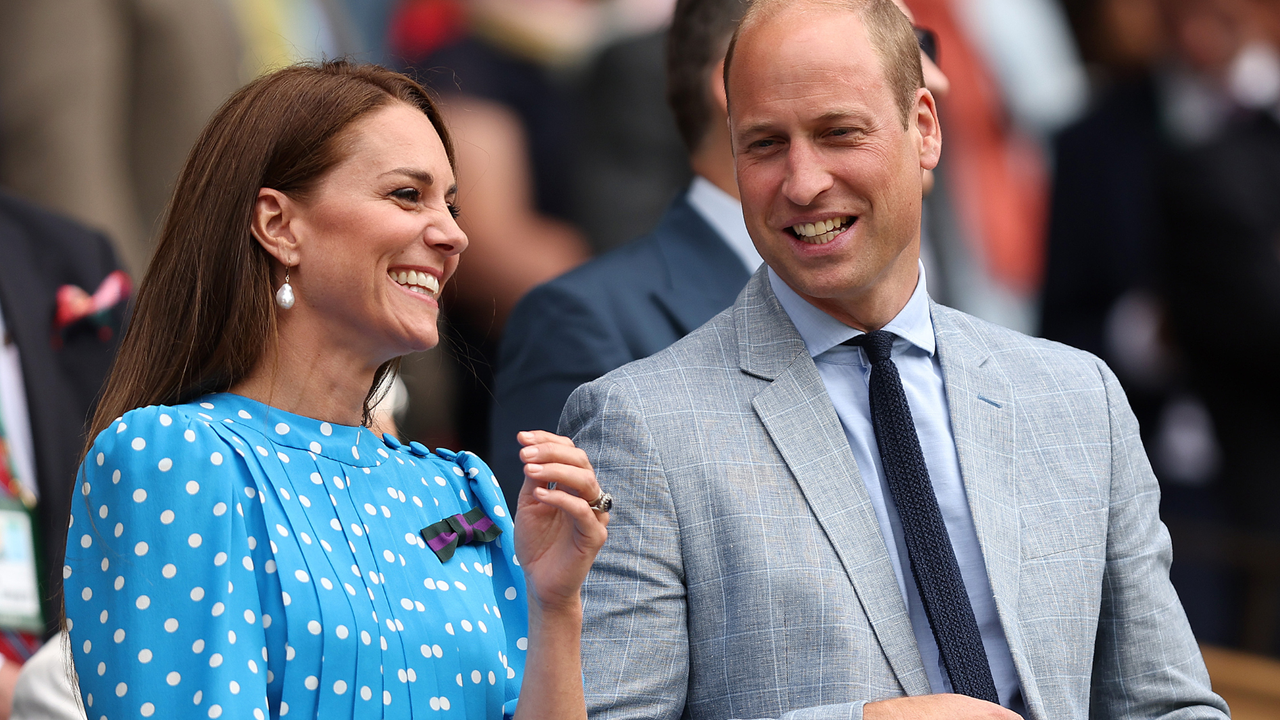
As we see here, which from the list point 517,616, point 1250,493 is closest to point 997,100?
point 1250,493

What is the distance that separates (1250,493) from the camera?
217 inches

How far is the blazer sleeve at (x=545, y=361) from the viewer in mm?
3070

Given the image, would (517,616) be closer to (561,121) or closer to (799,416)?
(799,416)

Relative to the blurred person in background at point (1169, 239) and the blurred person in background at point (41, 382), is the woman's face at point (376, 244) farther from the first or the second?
the blurred person in background at point (1169, 239)

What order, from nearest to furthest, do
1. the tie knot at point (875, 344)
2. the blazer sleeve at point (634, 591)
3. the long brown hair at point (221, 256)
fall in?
the long brown hair at point (221, 256), the blazer sleeve at point (634, 591), the tie knot at point (875, 344)

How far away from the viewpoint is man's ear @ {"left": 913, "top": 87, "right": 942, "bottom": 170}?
2.62 metres

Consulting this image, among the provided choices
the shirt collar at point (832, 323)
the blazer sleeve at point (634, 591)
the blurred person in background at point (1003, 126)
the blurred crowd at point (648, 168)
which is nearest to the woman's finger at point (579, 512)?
the blazer sleeve at point (634, 591)

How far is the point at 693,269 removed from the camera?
10.8ft

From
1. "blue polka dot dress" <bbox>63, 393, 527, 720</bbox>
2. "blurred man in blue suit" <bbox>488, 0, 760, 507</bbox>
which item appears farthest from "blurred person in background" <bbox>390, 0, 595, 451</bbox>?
"blue polka dot dress" <bbox>63, 393, 527, 720</bbox>

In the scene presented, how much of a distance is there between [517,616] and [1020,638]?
788mm

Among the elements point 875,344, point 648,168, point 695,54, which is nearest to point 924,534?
point 875,344

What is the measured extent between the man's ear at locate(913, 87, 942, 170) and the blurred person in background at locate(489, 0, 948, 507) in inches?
17.1

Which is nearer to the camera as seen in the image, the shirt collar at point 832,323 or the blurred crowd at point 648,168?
the shirt collar at point 832,323

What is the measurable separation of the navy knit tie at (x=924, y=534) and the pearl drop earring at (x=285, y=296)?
37.3 inches
